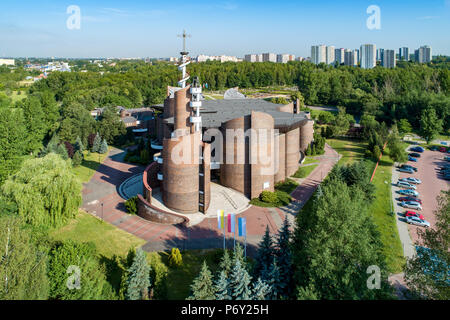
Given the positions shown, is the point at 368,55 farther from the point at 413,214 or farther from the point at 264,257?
the point at 264,257

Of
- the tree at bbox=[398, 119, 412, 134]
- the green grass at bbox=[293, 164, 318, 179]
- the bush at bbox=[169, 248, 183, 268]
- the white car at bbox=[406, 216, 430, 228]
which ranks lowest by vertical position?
the bush at bbox=[169, 248, 183, 268]

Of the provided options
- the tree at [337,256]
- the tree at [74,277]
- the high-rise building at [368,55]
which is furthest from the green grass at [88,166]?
the high-rise building at [368,55]

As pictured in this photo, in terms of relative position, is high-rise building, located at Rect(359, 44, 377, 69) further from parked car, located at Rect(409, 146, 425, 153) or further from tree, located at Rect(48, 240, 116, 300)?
tree, located at Rect(48, 240, 116, 300)

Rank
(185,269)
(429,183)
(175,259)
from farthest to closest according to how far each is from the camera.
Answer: (429,183) → (175,259) → (185,269)

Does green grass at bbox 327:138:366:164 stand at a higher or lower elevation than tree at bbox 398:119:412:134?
lower

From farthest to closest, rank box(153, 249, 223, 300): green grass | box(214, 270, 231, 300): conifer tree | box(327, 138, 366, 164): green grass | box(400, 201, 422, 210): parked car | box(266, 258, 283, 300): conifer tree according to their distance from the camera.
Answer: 1. box(327, 138, 366, 164): green grass
2. box(400, 201, 422, 210): parked car
3. box(153, 249, 223, 300): green grass
4. box(266, 258, 283, 300): conifer tree
5. box(214, 270, 231, 300): conifer tree

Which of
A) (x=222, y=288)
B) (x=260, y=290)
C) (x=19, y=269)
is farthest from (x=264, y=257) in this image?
(x=19, y=269)

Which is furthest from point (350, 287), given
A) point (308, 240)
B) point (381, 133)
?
point (381, 133)

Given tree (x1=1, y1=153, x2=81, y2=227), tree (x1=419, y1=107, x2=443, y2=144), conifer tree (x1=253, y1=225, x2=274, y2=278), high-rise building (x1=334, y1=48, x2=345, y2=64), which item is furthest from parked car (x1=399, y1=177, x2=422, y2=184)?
high-rise building (x1=334, y1=48, x2=345, y2=64)

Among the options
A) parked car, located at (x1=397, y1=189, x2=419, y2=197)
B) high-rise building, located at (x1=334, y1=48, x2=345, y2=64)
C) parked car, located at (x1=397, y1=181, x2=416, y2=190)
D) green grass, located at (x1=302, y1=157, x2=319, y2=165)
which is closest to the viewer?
parked car, located at (x1=397, y1=189, x2=419, y2=197)
